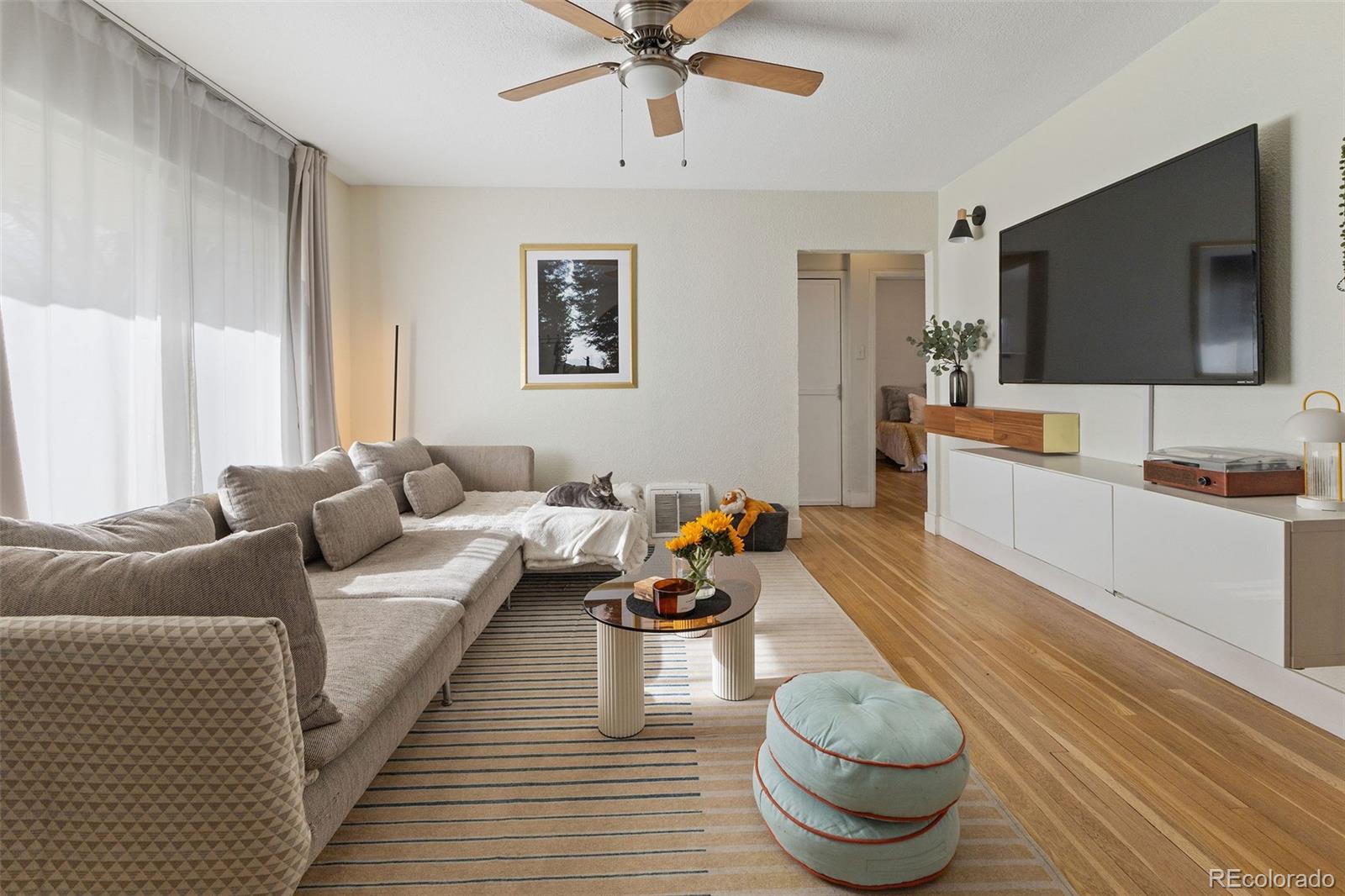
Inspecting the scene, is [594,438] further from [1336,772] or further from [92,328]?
[1336,772]

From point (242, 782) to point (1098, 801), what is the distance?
206 centimetres

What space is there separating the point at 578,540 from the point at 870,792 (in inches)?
91.3

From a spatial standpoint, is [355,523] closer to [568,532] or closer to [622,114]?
[568,532]

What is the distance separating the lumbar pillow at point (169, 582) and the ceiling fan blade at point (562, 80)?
6.90ft

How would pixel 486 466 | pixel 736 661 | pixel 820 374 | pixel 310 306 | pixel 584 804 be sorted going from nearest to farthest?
1. pixel 584 804
2. pixel 736 661
3. pixel 310 306
4. pixel 486 466
5. pixel 820 374

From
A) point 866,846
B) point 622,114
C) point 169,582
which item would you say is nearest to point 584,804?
point 866,846

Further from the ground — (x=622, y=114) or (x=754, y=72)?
(x=622, y=114)

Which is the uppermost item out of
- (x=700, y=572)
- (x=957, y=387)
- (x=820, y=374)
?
(x=820, y=374)

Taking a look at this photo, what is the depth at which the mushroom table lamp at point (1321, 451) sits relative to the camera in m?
2.13

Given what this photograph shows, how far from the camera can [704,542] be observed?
90.0 inches

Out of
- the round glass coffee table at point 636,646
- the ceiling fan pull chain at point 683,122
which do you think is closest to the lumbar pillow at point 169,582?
the round glass coffee table at point 636,646

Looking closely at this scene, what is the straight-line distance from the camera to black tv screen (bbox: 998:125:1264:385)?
255 cm

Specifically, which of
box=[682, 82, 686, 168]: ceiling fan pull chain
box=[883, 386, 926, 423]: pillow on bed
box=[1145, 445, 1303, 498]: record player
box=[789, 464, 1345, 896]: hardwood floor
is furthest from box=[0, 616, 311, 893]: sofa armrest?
box=[883, 386, 926, 423]: pillow on bed

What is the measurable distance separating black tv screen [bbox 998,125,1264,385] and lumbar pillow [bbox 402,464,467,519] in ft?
11.6
